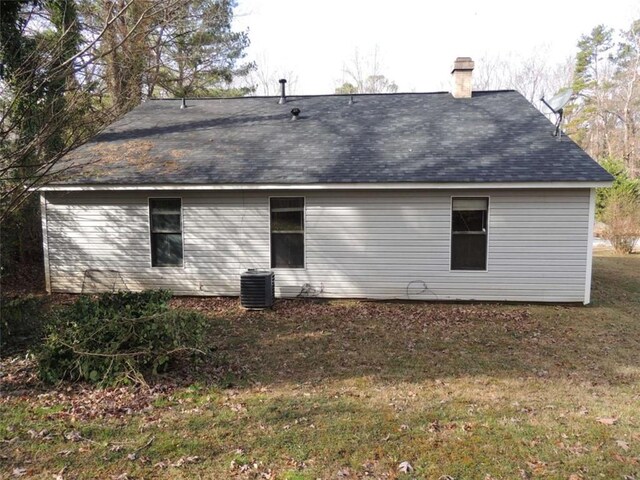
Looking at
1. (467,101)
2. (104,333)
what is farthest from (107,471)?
(467,101)

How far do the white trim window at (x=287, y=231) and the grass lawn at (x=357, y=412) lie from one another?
247cm

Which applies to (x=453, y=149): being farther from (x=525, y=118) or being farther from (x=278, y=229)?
(x=278, y=229)

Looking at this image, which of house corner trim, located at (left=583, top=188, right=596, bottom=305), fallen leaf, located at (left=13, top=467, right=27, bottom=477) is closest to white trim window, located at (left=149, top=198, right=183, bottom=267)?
fallen leaf, located at (left=13, top=467, right=27, bottom=477)

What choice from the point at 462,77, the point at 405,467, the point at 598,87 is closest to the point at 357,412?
the point at 405,467

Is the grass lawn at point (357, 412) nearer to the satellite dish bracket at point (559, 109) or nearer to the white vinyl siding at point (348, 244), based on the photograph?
the white vinyl siding at point (348, 244)

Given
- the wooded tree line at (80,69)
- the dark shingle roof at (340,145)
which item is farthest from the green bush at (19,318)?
the dark shingle roof at (340,145)

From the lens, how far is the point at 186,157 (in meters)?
9.69

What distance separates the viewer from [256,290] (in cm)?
823

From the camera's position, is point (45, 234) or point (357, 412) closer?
point (357, 412)

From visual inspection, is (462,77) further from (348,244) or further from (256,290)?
(256,290)

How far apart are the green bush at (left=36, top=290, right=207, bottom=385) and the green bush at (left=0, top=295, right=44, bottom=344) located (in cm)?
86

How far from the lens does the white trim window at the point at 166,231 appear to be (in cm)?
934

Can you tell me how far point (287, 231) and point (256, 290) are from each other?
5.07 ft

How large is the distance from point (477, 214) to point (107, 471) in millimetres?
7606
